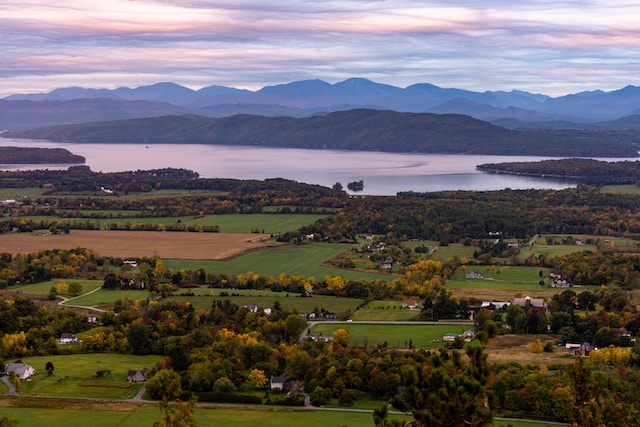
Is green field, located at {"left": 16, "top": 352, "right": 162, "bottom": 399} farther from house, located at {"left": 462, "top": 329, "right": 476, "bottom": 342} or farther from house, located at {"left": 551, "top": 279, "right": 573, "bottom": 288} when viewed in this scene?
house, located at {"left": 551, "top": 279, "right": 573, "bottom": 288}

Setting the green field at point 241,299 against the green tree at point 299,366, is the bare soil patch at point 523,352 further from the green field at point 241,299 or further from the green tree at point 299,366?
the green field at point 241,299

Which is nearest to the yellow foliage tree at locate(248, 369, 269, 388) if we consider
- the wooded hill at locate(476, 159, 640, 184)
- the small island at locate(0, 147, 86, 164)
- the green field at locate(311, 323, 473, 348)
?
the green field at locate(311, 323, 473, 348)

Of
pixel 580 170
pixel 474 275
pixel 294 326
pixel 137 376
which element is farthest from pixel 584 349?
pixel 580 170

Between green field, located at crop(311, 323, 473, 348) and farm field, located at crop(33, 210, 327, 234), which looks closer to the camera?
green field, located at crop(311, 323, 473, 348)

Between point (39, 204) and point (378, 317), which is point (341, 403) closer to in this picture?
point (378, 317)

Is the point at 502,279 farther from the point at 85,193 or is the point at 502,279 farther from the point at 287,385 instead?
the point at 85,193

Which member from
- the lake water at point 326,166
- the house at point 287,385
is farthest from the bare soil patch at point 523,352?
the lake water at point 326,166
